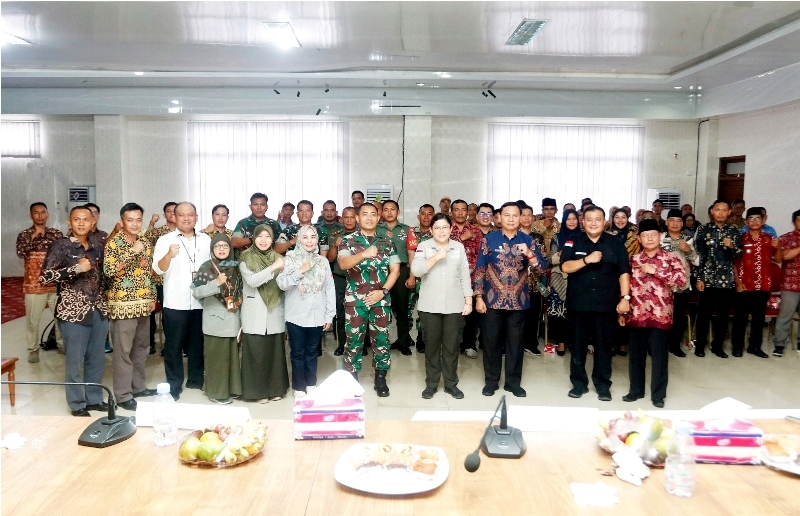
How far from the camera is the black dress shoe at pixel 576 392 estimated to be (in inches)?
184

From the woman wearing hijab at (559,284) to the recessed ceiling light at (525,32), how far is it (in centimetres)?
172

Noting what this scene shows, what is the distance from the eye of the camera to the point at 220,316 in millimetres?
4316

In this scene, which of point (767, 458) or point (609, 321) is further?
point (609, 321)

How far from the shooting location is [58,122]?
9508mm

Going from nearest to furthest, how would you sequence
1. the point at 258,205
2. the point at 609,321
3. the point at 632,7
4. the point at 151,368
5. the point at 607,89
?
the point at 609,321, the point at 632,7, the point at 151,368, the point at 258,205, the point at 607,89

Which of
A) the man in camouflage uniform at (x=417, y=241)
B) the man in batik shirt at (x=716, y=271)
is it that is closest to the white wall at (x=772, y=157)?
the man in batik shirt at (x=716, y=271)

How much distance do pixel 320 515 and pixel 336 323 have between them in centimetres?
433

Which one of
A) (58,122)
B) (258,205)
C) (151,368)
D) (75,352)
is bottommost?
(151,368)

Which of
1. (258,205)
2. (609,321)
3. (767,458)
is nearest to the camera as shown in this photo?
(767,458)

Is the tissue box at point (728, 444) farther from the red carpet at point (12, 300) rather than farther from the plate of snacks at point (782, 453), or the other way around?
the red carpet at point (12, 300)

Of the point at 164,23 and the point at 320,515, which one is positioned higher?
the point at 164,23

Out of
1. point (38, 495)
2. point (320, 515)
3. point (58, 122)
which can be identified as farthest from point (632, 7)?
point (58, 122)

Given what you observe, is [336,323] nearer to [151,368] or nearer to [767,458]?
[151,368]

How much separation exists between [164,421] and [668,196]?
29.0ft
